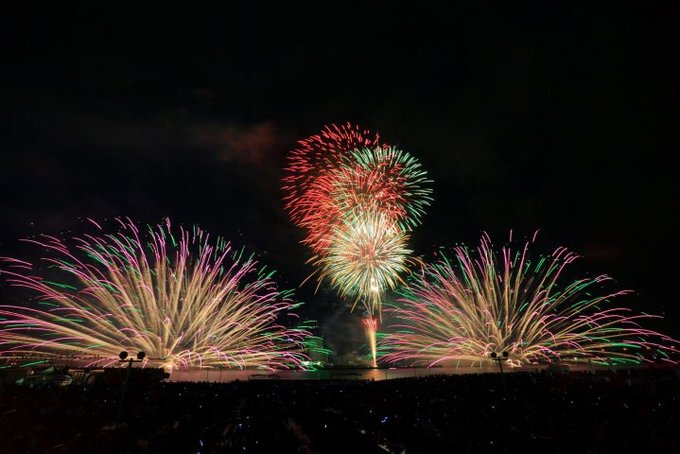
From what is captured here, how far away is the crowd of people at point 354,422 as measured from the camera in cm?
915

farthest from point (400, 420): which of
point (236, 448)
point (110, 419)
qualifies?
point (110, 419)

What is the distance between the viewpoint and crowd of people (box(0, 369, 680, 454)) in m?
9.15

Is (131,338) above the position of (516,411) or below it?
above

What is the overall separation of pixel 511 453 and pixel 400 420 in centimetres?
405

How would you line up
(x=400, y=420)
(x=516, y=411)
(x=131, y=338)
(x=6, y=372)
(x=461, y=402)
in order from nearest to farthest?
(x=400, y=420) → (x=516, y=411) → (x=461, y=402) → (x=6, y=372) → (x=131, y=338)

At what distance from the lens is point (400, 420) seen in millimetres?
12117

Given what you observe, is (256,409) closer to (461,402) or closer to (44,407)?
(44,407)

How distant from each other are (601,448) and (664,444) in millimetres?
1240

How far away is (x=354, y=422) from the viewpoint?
12.9 meters

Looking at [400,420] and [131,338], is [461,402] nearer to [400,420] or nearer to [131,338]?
[400,420]

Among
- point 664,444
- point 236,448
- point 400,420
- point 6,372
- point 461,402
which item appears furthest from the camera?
point 6,372

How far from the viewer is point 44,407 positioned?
13.1 metres

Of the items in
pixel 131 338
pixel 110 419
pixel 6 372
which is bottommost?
pixel 110 419

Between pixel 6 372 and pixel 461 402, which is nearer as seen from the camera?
pixel 461 402
